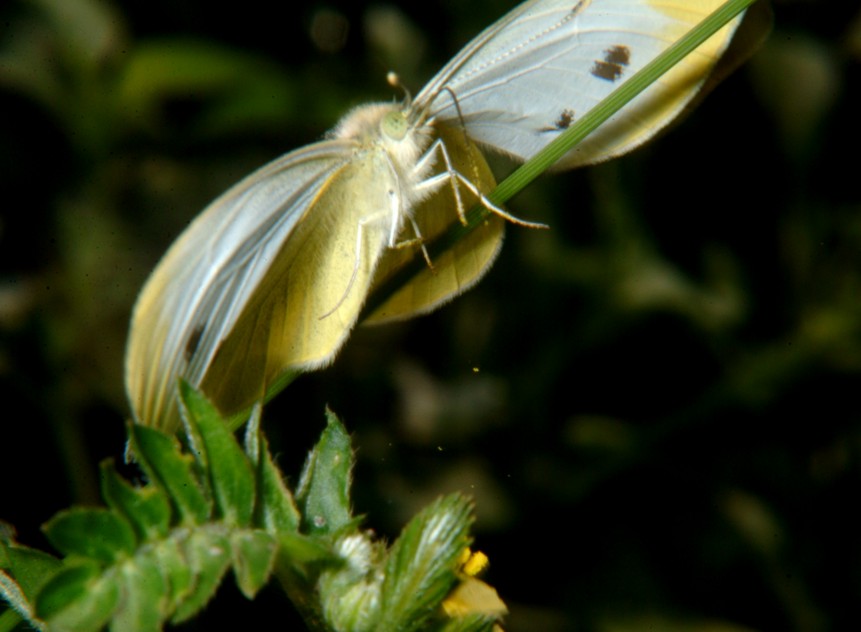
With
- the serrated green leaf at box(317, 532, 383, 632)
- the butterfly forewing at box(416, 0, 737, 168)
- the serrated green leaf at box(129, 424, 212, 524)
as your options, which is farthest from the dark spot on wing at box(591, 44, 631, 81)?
the serrated green leaf at box(129, 424, 212, 524)

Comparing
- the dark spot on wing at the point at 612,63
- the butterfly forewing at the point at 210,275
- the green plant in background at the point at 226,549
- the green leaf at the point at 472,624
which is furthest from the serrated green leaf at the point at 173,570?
the dark spot on wing at the point at 612,63

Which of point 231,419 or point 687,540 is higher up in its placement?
point 231,419

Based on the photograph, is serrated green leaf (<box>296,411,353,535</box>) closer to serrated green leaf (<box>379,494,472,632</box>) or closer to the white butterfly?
serrated green leaf (<box>379,494,472,632</box>)

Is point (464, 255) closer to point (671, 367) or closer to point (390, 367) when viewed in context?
point (390, 367)

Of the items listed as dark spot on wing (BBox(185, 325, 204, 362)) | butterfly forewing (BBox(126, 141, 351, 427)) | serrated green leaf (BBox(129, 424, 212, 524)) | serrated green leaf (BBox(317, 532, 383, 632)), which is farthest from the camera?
dark spot on wing (BBox(185, 325, 204, 362))

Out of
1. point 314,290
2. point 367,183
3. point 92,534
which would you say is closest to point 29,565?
point 92,534

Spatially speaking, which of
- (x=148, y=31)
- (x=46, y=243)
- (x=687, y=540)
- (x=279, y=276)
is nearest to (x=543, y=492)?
(x=687, y=540)
